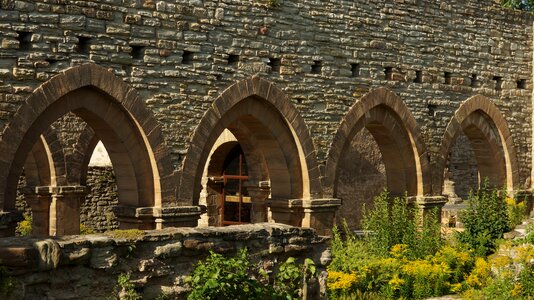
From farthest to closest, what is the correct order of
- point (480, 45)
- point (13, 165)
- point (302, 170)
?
point (480, 45) → point (302, 170) → point (13, 165)

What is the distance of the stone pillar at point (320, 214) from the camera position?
11555mm

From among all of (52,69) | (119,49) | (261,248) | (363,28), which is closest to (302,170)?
(363,28)

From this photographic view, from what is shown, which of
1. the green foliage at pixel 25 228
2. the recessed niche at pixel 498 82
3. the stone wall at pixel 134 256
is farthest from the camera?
the recessed niche at pixel 498 82

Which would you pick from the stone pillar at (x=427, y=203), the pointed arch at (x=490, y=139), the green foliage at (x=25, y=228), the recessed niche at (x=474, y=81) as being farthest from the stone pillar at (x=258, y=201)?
the recessed niche at (x=474, y=81)

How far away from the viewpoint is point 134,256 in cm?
579

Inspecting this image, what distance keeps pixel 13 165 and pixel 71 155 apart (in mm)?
4820

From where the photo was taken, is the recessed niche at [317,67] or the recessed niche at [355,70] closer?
the recessed niche at [317,67]

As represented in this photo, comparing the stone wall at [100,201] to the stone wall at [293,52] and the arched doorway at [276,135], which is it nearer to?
the arched doorway at [276,135]

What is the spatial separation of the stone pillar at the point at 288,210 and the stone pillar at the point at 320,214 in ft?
0.28

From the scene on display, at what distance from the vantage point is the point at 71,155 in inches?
531

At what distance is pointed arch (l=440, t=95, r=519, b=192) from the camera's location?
1462 centimetres

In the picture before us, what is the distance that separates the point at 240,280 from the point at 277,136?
5.38m

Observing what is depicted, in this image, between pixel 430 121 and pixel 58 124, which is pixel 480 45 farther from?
pixel 58 124

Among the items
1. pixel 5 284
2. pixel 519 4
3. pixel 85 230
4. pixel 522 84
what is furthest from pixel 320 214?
pixel 519 4
